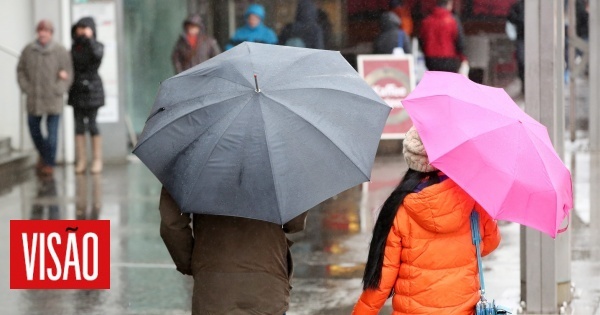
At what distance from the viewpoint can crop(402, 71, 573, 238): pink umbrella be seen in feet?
15.0

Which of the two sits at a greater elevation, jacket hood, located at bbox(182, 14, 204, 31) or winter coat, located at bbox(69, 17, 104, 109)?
jacket hood, located at bbox(182, 14, 204, 31)

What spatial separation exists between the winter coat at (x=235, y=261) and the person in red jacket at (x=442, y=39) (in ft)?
28.5

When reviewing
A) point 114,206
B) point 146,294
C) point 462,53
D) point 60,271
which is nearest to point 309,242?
point 146,294

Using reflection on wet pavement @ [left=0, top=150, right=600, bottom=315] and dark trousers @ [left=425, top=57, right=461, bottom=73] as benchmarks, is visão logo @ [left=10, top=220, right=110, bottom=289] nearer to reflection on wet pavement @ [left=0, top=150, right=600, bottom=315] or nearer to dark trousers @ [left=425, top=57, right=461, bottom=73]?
reflection on wet pavement @ [left=0, top=150, right=600, bottom=315]

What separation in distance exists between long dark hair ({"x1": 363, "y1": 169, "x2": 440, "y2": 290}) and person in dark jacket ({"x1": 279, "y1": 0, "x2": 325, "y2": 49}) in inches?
316

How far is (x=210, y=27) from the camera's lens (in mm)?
13773

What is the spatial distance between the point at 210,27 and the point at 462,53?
9.54ft

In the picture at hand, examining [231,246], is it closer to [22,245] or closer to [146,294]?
[22,245]

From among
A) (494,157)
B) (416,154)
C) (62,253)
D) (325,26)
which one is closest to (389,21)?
(325,26)

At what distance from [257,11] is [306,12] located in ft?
2.09

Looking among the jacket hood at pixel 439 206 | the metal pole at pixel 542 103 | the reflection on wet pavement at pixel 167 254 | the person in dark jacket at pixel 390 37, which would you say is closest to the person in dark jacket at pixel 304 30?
the person in dark jacket at pixel 390 37

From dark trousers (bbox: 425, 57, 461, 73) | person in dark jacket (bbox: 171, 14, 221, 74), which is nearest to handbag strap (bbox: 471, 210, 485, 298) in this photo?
dark trousers (bbox: 425, 57, 461, 73)

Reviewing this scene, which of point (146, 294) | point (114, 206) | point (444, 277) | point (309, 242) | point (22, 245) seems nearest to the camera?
point (444, 277)

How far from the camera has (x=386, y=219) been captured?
15.6 ft
